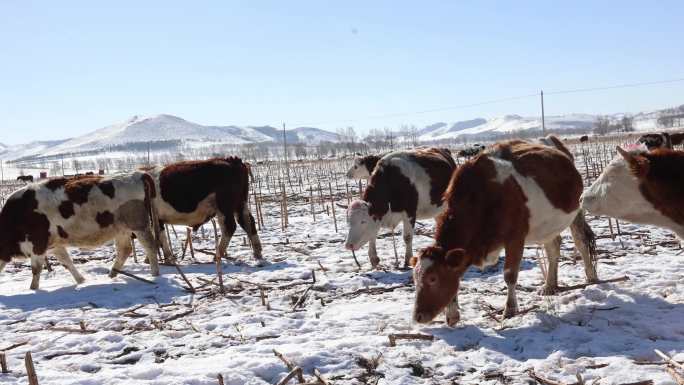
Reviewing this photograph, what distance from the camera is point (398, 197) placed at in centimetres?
1000

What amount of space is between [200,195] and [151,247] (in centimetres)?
169

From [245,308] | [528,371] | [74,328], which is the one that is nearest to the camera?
[528,371]

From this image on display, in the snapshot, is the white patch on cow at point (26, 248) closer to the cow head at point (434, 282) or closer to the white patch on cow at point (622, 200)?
the cow head at point (434, 282)

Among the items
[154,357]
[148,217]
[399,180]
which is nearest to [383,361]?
[154,357]

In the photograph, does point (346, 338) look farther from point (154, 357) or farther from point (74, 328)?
point (74, 328)

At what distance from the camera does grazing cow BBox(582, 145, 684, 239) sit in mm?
5742

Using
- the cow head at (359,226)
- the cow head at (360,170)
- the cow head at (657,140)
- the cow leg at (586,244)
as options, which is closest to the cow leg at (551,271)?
the cow leg at (586,244)

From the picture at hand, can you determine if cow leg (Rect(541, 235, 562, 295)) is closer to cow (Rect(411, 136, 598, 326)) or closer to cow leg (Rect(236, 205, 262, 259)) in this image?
cow (Rect(411, 136, 598, 326))

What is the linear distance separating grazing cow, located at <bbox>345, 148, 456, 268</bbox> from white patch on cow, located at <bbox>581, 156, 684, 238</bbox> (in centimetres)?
402

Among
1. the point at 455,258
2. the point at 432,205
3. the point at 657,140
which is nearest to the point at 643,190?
the point at 455,258

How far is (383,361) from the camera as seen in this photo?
16.8 feet

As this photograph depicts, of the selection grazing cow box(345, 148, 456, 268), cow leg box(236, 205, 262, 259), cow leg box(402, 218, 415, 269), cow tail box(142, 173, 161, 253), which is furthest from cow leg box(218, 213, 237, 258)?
cow leg box(402, 218, 415, 269)

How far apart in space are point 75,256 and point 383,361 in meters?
10.4

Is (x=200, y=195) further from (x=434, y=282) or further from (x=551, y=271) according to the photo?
(x=551, y=271)
